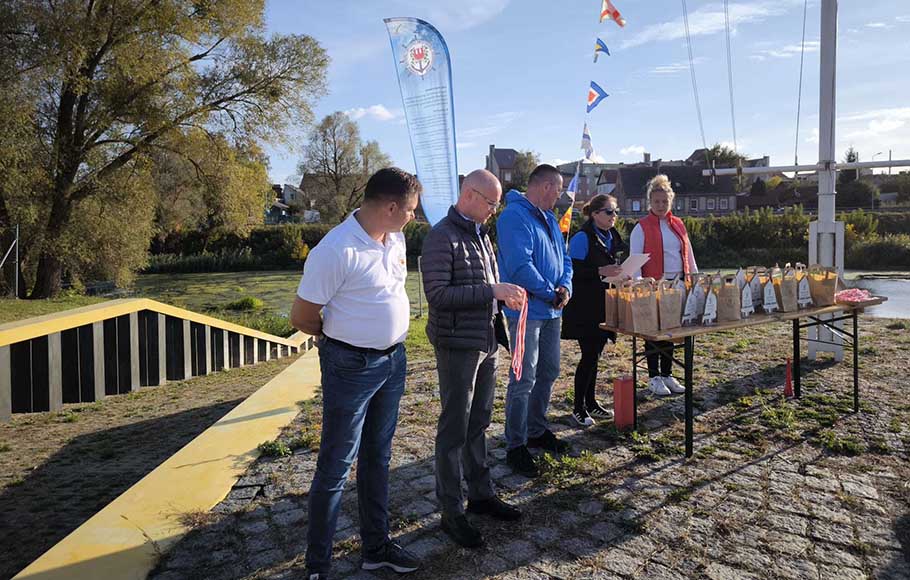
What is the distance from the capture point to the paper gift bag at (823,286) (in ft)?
16.1

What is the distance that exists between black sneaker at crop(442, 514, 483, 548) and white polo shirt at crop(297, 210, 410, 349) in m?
0.97

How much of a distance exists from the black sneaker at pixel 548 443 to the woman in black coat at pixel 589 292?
24.4 inches

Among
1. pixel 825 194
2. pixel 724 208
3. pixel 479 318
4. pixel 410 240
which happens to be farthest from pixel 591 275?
pixel 724 208

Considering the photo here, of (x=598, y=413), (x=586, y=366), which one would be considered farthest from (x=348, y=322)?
(x=598, y=413)

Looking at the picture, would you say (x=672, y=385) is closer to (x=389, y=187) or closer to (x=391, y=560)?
(x=391, y=560)

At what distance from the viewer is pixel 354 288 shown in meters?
2.42

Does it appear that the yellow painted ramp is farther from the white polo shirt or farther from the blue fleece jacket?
the blue fleece jacket

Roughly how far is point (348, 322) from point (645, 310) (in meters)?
2.30

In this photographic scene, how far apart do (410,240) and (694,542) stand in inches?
1260

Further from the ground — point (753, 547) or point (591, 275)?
point (591, 275)

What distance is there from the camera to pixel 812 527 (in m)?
2.98

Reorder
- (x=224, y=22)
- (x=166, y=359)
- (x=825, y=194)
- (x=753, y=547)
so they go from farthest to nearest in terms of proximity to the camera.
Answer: (x=224, y=22)
(x=166, y=359)
(x=825, y=194)
(x=753, y=547)

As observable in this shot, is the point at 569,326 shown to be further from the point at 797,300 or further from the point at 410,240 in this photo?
the point at 410,240

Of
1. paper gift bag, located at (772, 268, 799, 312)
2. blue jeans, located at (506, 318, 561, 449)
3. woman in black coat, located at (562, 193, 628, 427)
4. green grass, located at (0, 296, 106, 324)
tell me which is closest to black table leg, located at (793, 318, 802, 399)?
paper gift bag, located at (772, 268, 799, 312)
